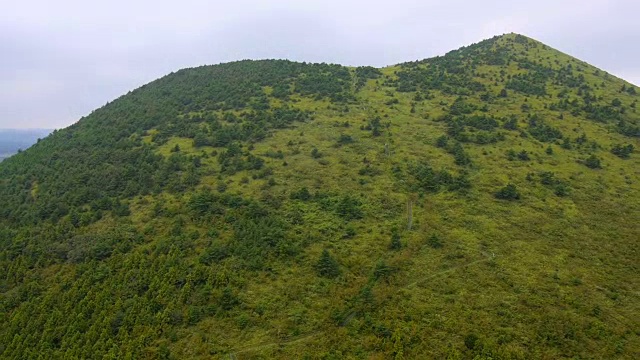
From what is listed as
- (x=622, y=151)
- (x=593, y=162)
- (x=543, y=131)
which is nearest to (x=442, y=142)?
(x=543, y=131)

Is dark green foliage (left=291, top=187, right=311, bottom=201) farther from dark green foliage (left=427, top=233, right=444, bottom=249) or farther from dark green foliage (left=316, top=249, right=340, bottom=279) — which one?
dark green foliage (left=427, top=233, right=444, bottom=249)

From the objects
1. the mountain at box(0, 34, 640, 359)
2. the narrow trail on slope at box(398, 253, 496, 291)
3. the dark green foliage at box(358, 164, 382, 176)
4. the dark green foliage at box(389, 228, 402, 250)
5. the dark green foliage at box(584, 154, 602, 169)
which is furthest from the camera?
the dark green foliage at box(584, 154, 602, 169)

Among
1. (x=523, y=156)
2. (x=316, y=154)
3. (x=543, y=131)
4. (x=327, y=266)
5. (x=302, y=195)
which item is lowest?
(x=327, y=266)

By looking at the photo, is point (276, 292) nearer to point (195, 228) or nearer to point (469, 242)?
point (195, 228)

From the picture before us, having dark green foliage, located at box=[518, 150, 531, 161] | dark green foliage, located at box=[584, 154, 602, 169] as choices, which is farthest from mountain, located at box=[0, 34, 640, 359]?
dark green foliage, located at box=[584, 154, 602, 169]

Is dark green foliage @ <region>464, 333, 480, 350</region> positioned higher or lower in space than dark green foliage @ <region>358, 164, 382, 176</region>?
lower

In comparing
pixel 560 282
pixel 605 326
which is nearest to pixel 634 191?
pixel 560 282

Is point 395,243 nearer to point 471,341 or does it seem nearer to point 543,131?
point 471,341
